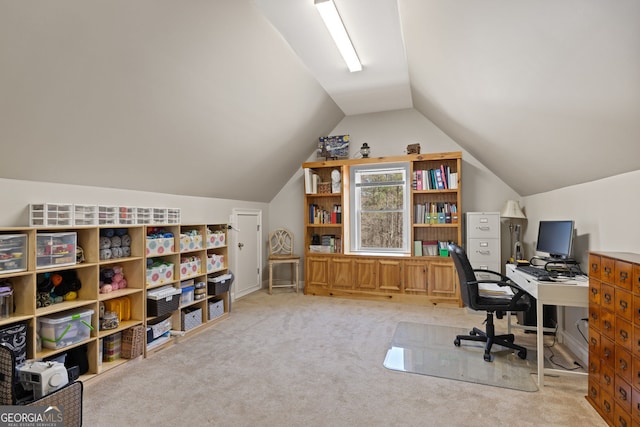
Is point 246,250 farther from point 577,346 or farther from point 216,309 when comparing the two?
point 577,346

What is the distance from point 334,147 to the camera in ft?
16.5

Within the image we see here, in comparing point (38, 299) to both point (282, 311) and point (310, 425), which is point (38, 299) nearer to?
point (310, 425)

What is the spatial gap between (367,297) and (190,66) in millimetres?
3667

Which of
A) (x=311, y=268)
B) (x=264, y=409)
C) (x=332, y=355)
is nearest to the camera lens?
(x=264, y=409)

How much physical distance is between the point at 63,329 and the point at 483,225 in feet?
14.7

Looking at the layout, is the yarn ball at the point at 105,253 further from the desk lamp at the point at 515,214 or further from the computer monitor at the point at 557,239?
the desk lamp at the point at 515,214

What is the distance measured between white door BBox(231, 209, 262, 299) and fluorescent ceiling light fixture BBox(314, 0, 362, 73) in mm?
2696

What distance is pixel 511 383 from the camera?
233 cm

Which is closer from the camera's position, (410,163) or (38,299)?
(38,299)

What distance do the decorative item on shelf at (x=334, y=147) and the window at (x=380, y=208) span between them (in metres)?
0.34

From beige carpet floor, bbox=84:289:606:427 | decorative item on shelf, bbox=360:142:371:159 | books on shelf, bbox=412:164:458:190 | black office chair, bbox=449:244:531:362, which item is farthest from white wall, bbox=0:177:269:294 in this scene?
black office chair, bbox=449:244:531:362

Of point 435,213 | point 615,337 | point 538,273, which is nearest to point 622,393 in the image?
point 615,337

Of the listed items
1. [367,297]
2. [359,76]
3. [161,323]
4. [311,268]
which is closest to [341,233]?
[311,268]
